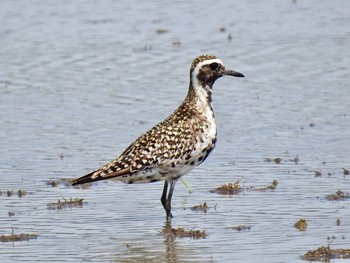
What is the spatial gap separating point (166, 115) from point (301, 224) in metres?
6.48

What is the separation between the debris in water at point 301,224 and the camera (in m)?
12.2

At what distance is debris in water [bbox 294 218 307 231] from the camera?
12.2m

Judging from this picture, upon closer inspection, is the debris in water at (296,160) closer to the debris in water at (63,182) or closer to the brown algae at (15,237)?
the debris in water at (63,182)

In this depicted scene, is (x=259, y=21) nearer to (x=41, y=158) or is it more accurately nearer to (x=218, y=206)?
(x=41, y=158)

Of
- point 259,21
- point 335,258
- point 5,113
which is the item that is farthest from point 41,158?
point 259,21

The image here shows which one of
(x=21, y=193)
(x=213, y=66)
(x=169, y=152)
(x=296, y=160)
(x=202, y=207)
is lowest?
(x=202, y=207)

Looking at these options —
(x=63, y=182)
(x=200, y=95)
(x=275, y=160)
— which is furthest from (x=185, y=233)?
(x=275, y=160)

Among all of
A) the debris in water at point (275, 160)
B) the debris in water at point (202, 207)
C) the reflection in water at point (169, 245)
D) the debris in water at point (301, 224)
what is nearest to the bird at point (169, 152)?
the debris in water at point (202, 207)

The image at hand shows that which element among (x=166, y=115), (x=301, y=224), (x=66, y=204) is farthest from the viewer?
(x=166, y=115)

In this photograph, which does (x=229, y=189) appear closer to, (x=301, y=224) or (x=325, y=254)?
(x=301, y=224)

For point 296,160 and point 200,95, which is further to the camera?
point 296,160

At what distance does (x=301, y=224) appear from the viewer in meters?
12.3

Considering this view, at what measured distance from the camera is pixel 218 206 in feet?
43.9

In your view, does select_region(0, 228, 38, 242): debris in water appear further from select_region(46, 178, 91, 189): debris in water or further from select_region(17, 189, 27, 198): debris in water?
select_region(46, 178, 91, 189): debris in water
